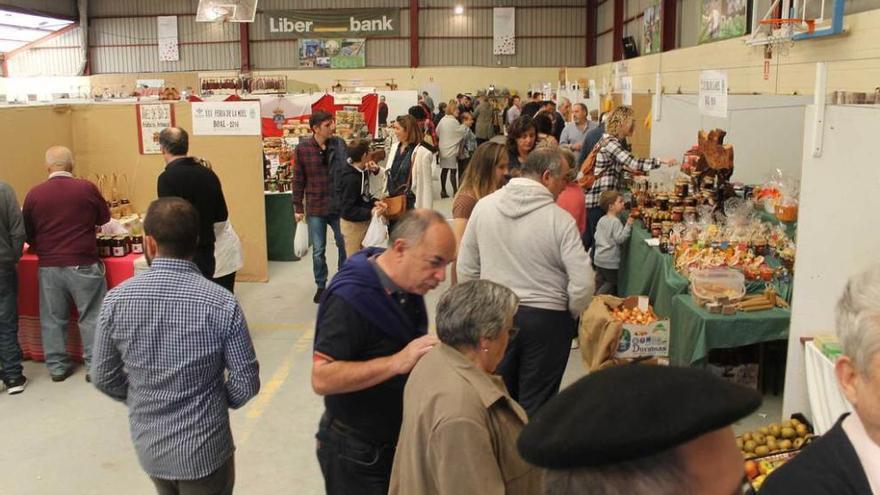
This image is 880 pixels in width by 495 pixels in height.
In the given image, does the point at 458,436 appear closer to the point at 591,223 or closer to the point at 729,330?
the point at 729,330

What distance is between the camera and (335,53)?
2523 cm

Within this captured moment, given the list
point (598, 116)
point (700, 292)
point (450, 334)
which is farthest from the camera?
point (598, 116)

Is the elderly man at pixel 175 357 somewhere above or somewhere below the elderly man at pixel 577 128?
below

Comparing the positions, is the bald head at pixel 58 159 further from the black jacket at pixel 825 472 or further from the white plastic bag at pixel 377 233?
the black jacket at pixel 825 472

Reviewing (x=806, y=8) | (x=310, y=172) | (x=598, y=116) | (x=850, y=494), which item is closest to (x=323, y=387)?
(x=850, y=494)

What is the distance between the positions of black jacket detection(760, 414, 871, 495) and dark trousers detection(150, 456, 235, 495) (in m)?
1.78

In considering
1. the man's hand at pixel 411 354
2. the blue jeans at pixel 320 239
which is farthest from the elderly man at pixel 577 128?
the man's hand at pixel 411 354

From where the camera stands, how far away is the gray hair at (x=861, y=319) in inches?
59.1

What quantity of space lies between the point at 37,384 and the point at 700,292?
425 centimetres

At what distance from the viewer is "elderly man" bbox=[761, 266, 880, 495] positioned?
1387 mm

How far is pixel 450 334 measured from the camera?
2.03 meters

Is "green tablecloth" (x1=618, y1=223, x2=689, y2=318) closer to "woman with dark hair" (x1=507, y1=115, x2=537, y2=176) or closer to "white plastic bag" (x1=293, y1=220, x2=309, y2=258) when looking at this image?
"woman with dark hair" (x1=507, y1=115, x2=537, y2=176)

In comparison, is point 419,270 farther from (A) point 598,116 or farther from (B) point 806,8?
(A) point 598,116

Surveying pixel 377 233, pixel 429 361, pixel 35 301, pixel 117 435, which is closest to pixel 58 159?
pixel 35 301
